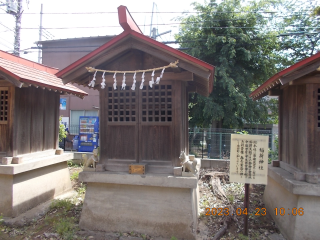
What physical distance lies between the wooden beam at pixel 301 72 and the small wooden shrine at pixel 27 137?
21.3 ft

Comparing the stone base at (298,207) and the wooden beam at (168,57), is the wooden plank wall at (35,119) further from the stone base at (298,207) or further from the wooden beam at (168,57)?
the stone base at (298,207)

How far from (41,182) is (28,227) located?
5.89 feet

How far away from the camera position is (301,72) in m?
4.99

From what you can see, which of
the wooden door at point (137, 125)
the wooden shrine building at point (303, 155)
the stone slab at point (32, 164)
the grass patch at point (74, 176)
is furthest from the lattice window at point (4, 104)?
the wooden shrine building at point (303, 155)

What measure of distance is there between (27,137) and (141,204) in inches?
169

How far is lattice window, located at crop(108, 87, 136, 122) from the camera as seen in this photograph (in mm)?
6016

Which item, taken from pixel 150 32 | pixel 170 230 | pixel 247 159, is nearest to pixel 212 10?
pixel 150 32

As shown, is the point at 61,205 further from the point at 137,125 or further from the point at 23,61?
the point at 23,61

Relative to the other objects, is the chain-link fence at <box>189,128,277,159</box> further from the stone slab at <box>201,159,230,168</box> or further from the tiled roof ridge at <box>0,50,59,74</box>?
the tiled roof ridge at <box>0,50,59,74</box>

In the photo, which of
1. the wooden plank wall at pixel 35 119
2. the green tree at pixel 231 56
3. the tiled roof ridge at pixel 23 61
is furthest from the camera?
the green tree at pixel 231 56

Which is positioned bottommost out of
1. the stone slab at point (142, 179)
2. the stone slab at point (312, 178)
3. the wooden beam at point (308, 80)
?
the stone slab at point (142, 179)

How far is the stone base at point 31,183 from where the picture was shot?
21.1 feet

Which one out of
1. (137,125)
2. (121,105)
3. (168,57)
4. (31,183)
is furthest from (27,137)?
(168,57)
